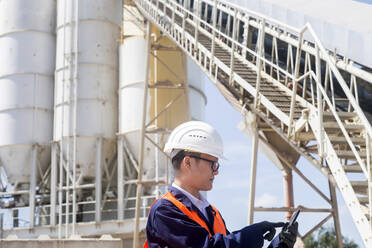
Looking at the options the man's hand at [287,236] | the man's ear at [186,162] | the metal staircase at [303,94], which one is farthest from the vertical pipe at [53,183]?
the man's hand at [287,236]

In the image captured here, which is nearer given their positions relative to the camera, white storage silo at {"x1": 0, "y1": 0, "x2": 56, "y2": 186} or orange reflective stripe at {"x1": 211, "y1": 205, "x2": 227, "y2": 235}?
orange reflective stripe at {"x1": 211, "y1": 205, "x2": 227, "y2": 235}

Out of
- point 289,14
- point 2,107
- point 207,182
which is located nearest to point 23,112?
point 2,107

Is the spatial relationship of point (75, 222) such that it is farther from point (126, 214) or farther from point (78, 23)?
point (78, 23)

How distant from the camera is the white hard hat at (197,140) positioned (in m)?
3.19

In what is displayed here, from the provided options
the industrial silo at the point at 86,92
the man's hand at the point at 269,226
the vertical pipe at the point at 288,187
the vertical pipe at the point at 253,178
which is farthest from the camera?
the industrial silo at the point at 86,92

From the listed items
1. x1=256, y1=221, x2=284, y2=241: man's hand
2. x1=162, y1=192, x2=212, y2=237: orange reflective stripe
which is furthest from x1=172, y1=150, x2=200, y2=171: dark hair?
x1=256, y1=221, x2=284, y2=241: man's hand

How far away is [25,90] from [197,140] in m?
22.3

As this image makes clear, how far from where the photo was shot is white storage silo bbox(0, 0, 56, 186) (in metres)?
24.3

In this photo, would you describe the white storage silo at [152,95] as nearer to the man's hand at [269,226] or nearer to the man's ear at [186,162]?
the man's ear at [186,162]

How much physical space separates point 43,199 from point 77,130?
414cm

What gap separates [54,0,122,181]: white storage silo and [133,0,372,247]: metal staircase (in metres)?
6.80

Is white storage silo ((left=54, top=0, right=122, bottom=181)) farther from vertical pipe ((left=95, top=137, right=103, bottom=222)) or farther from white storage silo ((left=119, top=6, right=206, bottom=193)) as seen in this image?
white storage silo ((left=119, top=6, right=206, bottom=193))

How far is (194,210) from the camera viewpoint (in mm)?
3016

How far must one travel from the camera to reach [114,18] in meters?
24.7
